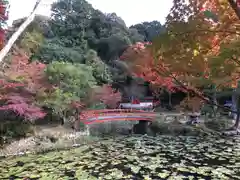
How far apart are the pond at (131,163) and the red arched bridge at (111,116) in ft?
6.02

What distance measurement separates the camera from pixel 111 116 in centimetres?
1252

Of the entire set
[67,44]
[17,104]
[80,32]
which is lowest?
[17,104]

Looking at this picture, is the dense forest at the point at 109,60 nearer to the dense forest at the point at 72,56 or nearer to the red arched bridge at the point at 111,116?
the dense forest at the point at 72,56

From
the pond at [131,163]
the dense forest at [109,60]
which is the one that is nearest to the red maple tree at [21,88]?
the dense forest at [109,60]

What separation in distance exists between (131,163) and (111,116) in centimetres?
580

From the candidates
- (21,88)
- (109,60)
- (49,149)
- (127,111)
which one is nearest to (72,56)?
(109,60)

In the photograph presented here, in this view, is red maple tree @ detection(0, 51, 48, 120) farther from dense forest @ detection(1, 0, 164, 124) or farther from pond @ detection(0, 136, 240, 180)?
pond @ detection(0, 136, 240, 180)

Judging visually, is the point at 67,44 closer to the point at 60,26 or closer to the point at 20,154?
the point at 60,26

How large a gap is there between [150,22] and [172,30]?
86.9 ft

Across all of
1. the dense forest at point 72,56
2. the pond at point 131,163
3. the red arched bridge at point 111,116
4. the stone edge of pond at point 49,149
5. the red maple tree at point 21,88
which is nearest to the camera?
the pond at point 131,163

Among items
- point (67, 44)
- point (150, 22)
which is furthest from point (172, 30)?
point (150, 22)

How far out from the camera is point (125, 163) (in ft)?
22.3

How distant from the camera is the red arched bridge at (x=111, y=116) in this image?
11062mm

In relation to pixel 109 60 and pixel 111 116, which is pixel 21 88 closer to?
pixel 111 116
